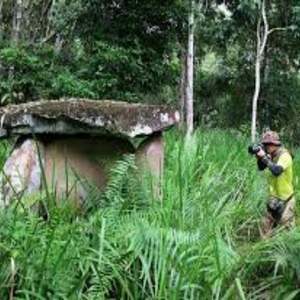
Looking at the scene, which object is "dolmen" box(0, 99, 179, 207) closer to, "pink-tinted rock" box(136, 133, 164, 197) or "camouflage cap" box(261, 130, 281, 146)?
"pink-tinted rock" box(136, 133, 164, 197)

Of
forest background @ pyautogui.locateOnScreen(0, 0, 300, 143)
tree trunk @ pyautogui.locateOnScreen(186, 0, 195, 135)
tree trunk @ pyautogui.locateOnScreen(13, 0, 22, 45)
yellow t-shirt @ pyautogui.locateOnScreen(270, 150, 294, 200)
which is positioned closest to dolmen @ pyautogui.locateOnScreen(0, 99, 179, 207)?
yellow t-shirt @ pyautogui.locateOnScreen(270, 150, 294, 200)

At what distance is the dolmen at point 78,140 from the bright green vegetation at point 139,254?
0.60 m

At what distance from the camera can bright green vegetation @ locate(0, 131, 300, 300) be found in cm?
387

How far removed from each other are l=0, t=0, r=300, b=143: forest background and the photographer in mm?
5009

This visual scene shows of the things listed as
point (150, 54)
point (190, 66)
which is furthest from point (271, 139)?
point (190, 66)

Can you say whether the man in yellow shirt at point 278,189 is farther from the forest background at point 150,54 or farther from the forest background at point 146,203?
the forest background at point 150,54

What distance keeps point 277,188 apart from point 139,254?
6.19 feet

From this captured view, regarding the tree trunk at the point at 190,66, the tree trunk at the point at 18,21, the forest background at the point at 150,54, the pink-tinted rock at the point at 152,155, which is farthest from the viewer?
the tree trunk at the point at 18,21

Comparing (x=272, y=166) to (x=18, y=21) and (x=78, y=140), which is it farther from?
(x=18, y=21)

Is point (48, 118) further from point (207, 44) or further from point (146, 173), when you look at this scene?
point (207, 44)

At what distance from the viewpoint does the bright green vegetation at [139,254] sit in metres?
3.87

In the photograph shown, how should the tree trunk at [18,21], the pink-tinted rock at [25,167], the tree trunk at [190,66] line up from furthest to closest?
the tree trunk at [18,21] < the tree trunk at [190,66] < the pink-tinted rock at [25,167]

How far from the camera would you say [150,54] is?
36.1 ft

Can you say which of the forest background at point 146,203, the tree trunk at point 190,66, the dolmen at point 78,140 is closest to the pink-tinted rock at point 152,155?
the dolmen at point 78,140
